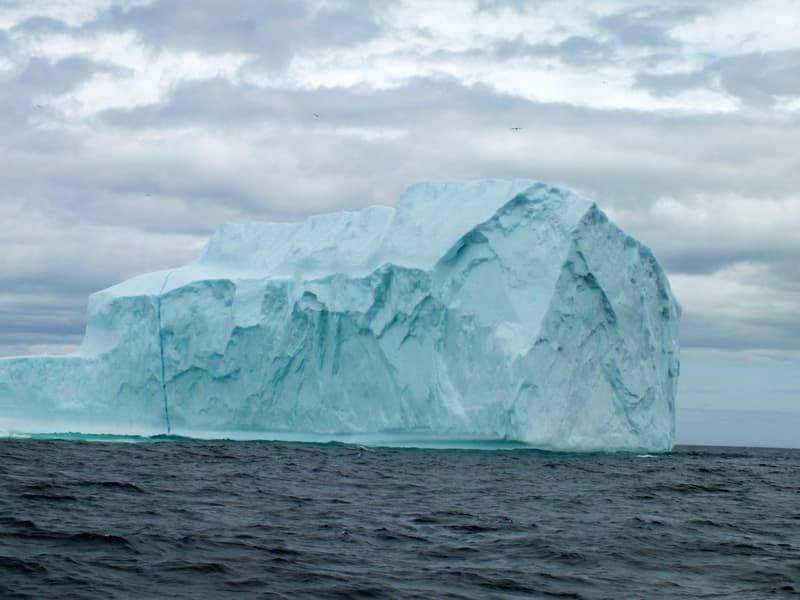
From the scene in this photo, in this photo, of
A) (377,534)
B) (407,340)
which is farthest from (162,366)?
(377,534)

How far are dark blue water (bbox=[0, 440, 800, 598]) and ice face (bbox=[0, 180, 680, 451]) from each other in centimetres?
632

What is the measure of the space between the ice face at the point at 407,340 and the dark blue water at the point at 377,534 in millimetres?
6324

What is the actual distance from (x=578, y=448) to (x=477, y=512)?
38.8ft

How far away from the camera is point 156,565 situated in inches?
276

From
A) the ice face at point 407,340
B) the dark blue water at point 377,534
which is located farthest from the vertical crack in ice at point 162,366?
the dark blue water at point 377,534

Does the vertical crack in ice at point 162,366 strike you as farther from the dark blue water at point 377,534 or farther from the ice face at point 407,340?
the dark blue water at point 377,534

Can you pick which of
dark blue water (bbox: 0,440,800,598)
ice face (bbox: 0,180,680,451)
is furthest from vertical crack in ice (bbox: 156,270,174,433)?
dark blue water (bbox: 0,440,800,598)

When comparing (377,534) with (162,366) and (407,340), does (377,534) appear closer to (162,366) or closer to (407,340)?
(407,340)

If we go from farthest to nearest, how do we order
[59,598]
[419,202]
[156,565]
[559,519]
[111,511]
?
[419,202]
[559,519]
[111,511]
[156,565]
[59,598]

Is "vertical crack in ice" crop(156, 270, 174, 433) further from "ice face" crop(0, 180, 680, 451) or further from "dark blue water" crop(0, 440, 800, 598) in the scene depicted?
"dark blue water" crop(0, 440, 800, 598)

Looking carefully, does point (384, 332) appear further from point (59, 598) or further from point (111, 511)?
point (59, 598)

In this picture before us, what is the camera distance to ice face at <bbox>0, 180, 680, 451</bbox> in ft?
71.7

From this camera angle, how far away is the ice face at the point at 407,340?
21.9 m

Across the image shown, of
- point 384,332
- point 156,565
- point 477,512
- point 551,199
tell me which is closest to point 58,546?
point 156,565
